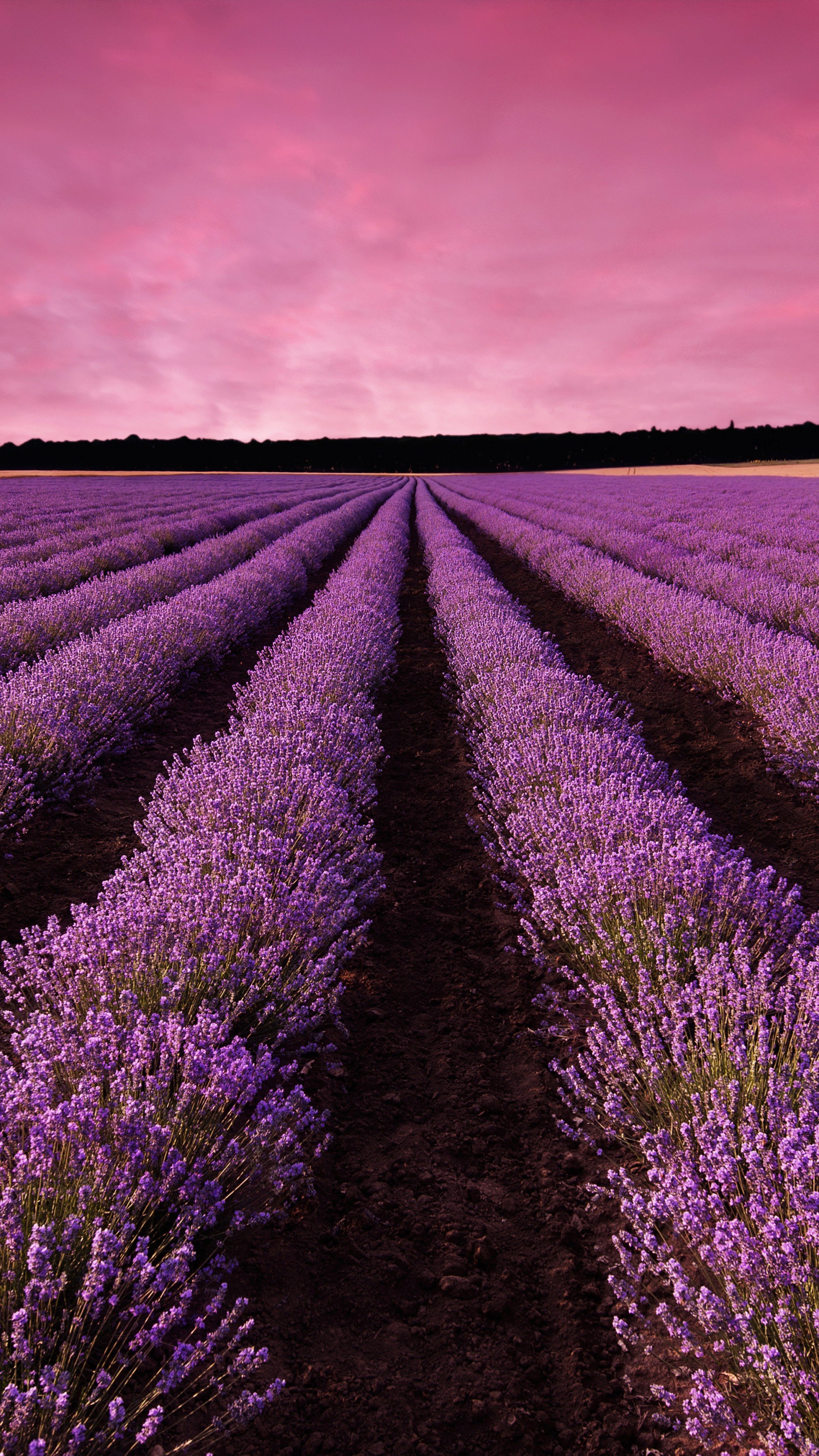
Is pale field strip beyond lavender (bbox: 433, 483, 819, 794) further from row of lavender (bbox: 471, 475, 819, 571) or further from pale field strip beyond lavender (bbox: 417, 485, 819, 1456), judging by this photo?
row of lavender (bbox: 471, 475, 819, 571)

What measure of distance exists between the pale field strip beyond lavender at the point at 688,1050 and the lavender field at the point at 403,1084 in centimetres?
1

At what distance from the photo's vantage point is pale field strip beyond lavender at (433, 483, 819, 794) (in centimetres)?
428

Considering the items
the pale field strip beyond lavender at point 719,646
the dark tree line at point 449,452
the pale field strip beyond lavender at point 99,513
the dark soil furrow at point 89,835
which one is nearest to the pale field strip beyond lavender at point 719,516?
the pale field strip beyond lavender at point 719,646

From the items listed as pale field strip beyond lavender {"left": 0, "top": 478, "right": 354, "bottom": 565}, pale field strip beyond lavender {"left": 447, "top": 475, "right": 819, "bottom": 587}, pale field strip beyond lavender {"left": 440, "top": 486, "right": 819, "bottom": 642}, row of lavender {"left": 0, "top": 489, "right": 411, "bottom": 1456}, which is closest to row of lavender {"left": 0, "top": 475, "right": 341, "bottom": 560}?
pale field strip beyond lavender {"left": 0, "top": 478, "right": 354, "bottom": 565}

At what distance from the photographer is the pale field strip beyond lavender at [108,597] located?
560 cm

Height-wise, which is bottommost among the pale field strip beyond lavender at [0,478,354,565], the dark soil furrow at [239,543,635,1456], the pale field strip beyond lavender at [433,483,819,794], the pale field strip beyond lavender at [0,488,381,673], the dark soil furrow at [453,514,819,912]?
the dark soil furrow at [453,514,819,912]

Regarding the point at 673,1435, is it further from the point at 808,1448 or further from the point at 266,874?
the point at 266,874

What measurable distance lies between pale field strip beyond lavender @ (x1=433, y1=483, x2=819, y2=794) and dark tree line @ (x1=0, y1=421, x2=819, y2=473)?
2567 inches

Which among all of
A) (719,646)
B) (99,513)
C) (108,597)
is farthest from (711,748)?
(99,513)

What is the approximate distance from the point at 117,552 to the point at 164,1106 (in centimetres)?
955

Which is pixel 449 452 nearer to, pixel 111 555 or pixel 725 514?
pixel 725 514

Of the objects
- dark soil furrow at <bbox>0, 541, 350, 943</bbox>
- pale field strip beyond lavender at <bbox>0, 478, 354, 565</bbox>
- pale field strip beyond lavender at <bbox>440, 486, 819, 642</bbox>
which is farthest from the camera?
pale field strip beyond lavender at <bbox>0, 478, 354, 565</bbox>

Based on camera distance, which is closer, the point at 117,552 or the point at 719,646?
the point at 719,646

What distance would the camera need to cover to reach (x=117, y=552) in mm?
9711
